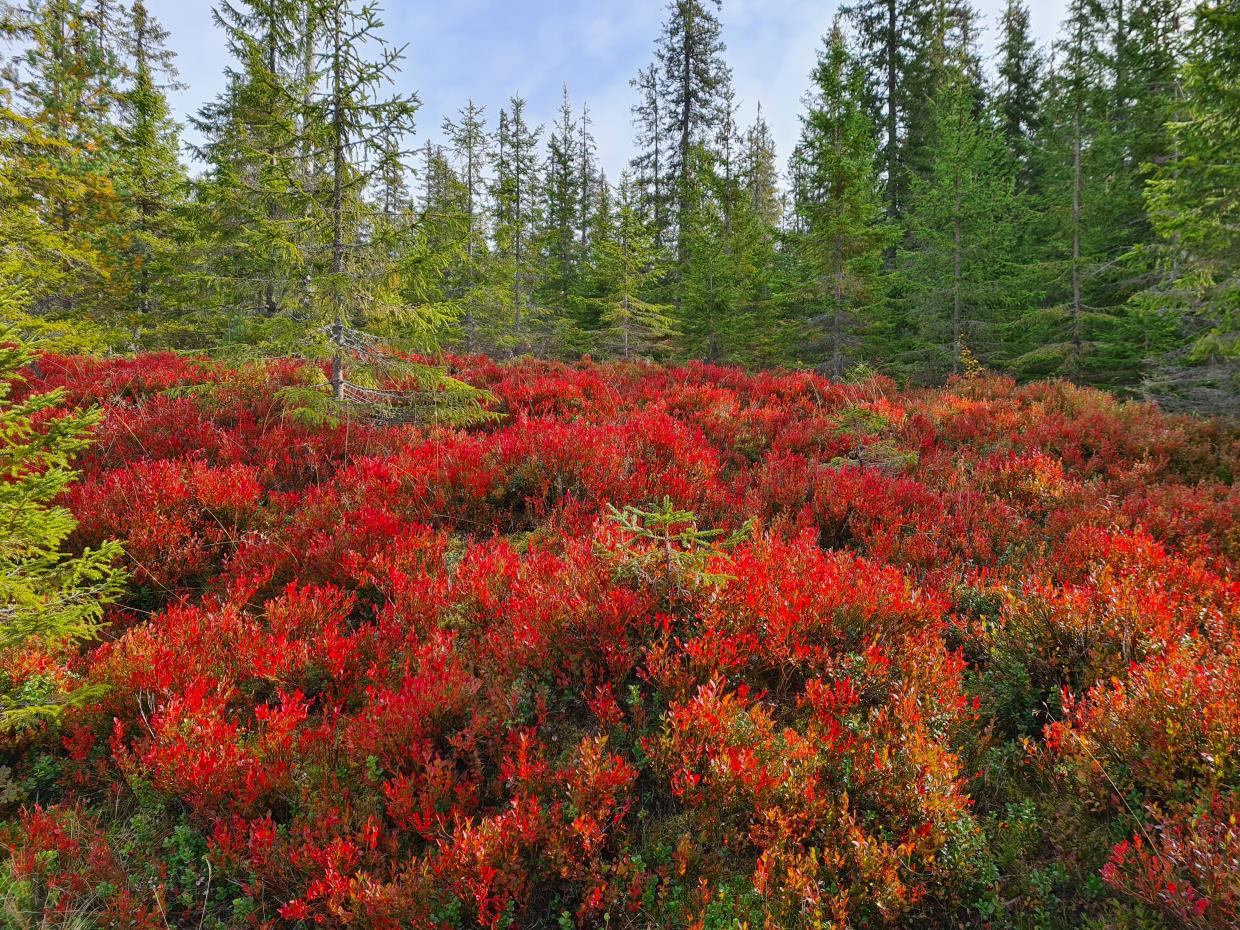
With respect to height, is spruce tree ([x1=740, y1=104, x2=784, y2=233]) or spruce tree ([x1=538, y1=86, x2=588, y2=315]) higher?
spruce tree ([x1=740, y1=104, x2=784, y2=233])

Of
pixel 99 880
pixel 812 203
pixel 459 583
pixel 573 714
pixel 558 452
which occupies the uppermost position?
pixel 812 203

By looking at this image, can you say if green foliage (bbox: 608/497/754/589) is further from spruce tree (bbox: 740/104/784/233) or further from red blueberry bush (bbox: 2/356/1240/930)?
spruce tree (bbox: 740/104/784/233)

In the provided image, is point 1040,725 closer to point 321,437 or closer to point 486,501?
point 486,501

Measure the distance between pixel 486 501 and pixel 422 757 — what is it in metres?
3.09

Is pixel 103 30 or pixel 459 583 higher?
pixel 103 30

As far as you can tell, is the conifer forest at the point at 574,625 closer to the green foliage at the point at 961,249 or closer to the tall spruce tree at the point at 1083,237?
the tall spruce tree at the point at 1083,237

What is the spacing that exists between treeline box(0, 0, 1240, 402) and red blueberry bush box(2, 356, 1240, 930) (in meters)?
3.80

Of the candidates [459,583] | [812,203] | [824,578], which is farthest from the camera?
[812,203]

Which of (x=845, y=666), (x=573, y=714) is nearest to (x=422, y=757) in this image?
(x=573, y=714)

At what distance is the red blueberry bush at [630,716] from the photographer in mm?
2031

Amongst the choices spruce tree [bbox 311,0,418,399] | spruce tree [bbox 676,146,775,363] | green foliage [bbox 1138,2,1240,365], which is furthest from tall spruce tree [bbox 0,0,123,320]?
green foliage [bbox 1138,2,1240,365]

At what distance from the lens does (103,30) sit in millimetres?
18469

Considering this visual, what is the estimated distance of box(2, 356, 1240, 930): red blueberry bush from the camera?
2031mm

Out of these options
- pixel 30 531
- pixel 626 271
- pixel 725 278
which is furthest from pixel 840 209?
pixel 30 531
